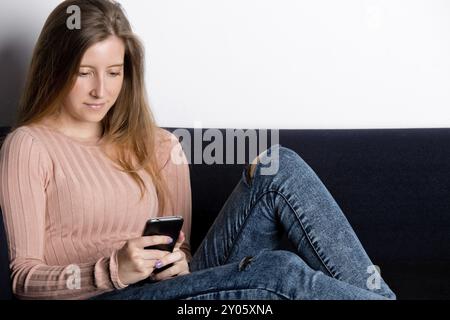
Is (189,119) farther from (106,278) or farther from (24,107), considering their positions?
(106,278)

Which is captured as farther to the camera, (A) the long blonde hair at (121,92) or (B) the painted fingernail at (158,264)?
(A) the long blonde hair at (121,92)

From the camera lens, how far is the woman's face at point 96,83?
5.49ft

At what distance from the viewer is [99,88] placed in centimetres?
167

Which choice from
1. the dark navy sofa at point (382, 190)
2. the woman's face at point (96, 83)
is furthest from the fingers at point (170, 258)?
the dark navy sofa at point (382, 190)

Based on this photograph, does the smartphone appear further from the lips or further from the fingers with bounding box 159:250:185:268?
the lips

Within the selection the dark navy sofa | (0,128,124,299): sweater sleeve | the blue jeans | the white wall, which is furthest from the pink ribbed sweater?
the white wall

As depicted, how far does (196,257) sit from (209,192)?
0.35 m

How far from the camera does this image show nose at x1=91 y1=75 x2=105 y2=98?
66.0 inches

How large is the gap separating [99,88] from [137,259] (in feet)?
1.49

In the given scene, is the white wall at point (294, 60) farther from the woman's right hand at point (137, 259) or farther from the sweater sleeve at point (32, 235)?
the woman's right hand at point (137, 259)

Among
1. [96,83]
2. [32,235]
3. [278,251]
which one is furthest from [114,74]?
[278,251]

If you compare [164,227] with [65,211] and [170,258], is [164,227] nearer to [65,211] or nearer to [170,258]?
[170,258]

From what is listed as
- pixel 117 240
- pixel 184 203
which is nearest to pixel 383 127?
pixel 184 203

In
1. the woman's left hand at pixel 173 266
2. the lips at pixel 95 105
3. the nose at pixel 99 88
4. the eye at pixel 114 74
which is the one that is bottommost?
the woman's left hand at pixel 173 266
